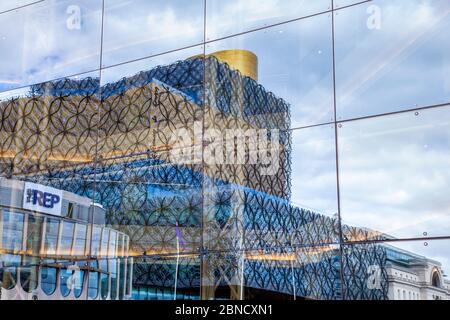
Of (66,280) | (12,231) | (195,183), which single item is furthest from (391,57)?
(12,231)

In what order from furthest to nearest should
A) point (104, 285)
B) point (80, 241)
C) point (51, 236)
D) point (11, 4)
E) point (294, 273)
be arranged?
point (11, 4)
point (51, 236)
point (80, 241)
point (104, 285)
point (294, 273)

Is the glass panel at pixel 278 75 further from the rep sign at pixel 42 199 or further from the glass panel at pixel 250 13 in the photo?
the rep sign at pixel 42 199

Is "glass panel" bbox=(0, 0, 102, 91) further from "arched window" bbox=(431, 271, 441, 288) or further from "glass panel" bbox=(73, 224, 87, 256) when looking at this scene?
"arched window" bbox=(431, 271, 441, 288)

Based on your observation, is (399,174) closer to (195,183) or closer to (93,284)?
(195,183)

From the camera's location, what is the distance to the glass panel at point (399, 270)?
5629 mm

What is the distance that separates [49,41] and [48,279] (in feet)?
9.69

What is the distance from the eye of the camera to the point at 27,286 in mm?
7648

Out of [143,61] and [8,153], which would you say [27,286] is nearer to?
[8,153]

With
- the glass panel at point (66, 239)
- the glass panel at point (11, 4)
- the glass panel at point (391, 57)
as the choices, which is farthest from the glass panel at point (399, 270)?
the glass panel at point (11, 4)

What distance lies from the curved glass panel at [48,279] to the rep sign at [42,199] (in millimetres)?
638

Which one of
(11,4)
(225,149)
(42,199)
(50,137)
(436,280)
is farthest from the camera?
(11,4)

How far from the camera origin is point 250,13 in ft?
23.4
